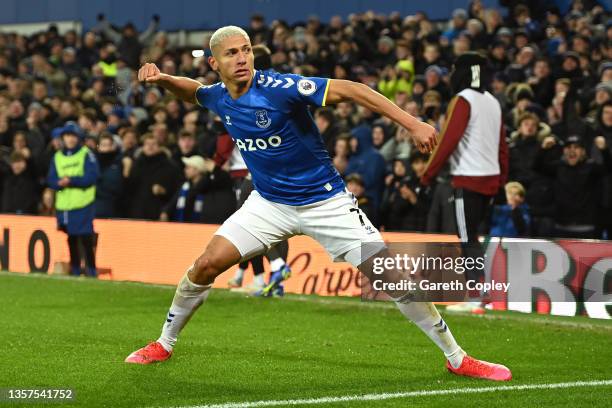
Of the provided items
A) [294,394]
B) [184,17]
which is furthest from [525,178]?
[184,17]

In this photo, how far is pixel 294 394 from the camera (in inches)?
304

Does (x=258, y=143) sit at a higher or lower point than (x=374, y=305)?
higher

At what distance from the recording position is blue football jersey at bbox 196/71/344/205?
8180 mm

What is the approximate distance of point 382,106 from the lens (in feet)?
24.7

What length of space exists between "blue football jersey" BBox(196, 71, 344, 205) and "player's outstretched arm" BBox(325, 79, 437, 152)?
32cm

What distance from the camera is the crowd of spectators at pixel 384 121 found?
15148 mm

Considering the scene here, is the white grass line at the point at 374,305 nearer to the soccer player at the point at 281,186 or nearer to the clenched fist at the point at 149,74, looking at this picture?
the soccer player at the point at 281,186

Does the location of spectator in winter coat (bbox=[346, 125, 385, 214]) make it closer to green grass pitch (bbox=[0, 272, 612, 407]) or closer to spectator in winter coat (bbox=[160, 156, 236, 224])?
spectator in winter coat (bbox=[160, 156, 236, 224])

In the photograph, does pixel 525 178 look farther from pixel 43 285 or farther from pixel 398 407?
pixel 398 407

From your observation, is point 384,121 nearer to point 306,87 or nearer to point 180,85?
point 180,85

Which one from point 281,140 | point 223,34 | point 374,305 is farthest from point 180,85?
point 374,305

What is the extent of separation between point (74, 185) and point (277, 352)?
7896 millimetres

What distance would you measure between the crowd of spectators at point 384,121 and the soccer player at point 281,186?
5.17m

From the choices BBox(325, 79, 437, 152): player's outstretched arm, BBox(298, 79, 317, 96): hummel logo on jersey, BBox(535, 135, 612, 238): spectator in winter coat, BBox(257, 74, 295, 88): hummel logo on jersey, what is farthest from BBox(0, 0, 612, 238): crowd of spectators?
BBox(325, 79, 437, 152): player's outstretched arm
